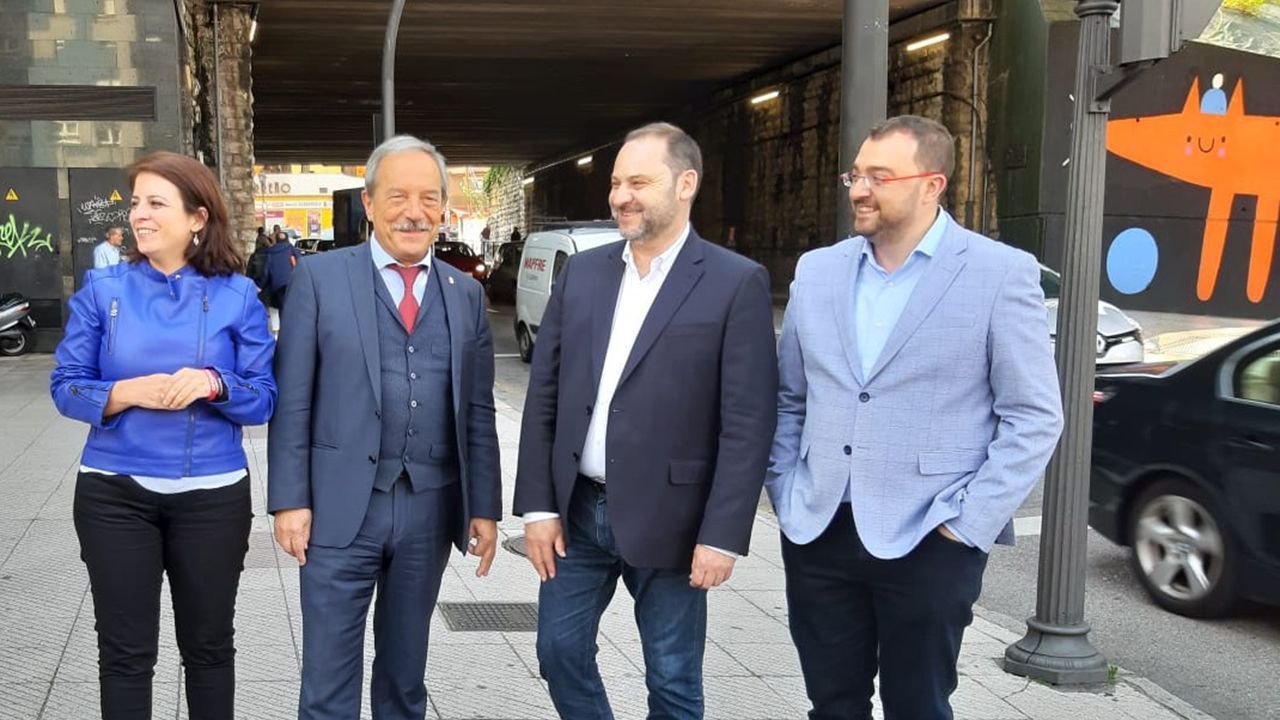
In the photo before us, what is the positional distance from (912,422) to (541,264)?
14468 mm

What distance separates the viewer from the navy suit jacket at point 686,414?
3.11 m

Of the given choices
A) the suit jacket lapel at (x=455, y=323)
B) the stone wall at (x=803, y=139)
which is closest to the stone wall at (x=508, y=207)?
the stone wall at (x=803, y=139)

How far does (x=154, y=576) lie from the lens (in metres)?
3.22

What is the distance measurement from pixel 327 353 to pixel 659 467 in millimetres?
893

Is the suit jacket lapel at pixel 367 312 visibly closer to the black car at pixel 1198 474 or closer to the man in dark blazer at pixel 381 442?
the man in dark blazer at pixel 381 442

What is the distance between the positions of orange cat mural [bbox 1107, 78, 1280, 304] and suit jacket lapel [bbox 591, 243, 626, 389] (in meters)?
20.7

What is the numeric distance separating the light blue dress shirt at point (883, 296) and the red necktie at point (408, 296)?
115 cm

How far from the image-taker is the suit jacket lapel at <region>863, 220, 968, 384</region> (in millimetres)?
3047

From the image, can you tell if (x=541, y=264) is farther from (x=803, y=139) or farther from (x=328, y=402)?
(x=803, y=139)

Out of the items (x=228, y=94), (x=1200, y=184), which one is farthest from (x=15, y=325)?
(x=1200, y=184)

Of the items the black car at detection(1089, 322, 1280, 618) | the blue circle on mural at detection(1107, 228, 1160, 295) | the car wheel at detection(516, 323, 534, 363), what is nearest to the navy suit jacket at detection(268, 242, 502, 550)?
A: the black car at detection(1089, 322, 1280, 618)

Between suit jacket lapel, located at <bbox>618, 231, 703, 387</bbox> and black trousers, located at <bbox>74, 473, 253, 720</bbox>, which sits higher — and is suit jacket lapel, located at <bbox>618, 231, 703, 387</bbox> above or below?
above

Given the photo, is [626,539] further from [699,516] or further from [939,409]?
[939,409]

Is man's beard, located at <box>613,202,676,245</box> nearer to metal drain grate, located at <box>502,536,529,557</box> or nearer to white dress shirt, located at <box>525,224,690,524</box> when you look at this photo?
white dress shirt, located at <box>525,224,690,524</box>
